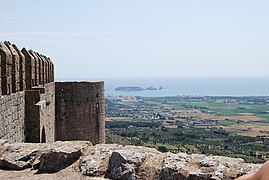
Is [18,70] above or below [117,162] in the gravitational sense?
above

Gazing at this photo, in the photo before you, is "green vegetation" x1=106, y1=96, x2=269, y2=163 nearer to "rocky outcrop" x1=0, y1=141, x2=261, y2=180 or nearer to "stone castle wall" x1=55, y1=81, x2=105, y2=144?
"stone castle wall" x1=55, y1=81, x2=105, y2=144

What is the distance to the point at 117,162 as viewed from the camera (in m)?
4.29

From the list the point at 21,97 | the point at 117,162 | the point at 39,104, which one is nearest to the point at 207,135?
the point at 39,104

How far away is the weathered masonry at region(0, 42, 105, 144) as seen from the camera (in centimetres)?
745

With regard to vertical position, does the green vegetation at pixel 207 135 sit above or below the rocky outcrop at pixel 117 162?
below

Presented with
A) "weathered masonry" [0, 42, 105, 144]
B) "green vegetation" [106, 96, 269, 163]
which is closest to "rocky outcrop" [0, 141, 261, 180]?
"weathered masonry" [0, 42, 105, 144]

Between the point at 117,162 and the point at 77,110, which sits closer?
the point at 117,162

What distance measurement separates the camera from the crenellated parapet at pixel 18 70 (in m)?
7.33

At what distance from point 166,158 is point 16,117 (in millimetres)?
4601

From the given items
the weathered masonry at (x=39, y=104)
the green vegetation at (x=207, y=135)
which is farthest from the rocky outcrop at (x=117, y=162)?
the green vegetation at (x=207, y=135)

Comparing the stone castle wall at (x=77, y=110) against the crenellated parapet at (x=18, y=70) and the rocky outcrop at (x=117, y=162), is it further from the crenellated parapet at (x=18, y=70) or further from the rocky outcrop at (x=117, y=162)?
the rocky outcrop at (x=117, y=162)

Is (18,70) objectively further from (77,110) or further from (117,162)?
(77,110)

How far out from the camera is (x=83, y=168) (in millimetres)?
4449

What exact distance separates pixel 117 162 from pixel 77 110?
30.4 ft
